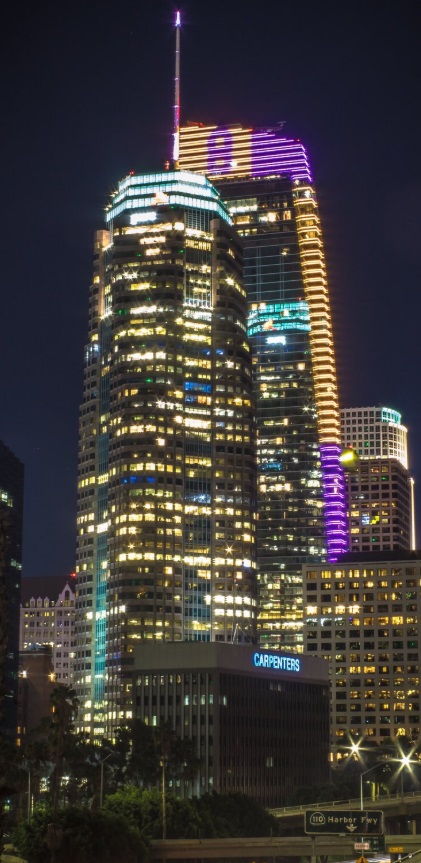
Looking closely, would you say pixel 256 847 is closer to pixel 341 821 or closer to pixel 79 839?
pixel 79 839

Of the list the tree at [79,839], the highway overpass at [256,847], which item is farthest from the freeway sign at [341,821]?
the tree at [79,839]

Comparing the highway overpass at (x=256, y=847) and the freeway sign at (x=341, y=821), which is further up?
the freeway sign at (x=341, y=821)

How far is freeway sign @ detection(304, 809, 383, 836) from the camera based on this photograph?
155 meters

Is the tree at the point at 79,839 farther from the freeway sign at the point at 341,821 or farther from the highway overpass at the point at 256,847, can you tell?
the freeway sign at the point at 341,821

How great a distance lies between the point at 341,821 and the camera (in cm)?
15525

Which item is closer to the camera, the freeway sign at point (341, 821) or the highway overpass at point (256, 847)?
the freeway sign at point (341, 821)

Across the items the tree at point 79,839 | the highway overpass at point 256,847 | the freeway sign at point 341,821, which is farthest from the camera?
the highway overpass at point 256,847

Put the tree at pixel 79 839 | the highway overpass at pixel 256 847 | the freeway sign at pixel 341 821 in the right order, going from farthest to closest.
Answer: the highway overpass at pixel 256 847
the tree at pixel 79 839
the freeway sign at pixel 341 821

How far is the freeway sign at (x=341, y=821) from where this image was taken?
15488 cm

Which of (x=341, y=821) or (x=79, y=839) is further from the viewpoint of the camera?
(x=79, y=839)

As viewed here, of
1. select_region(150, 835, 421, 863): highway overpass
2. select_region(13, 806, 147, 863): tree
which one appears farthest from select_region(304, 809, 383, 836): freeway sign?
select_region(13, 806, 147, 863): tree

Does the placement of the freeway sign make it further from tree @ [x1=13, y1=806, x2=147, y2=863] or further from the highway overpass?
tree @ [x1=13, y1=806, x2=147, y2=863]

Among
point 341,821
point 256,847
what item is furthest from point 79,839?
point 341,821

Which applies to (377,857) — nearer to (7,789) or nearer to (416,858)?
(416,858)
